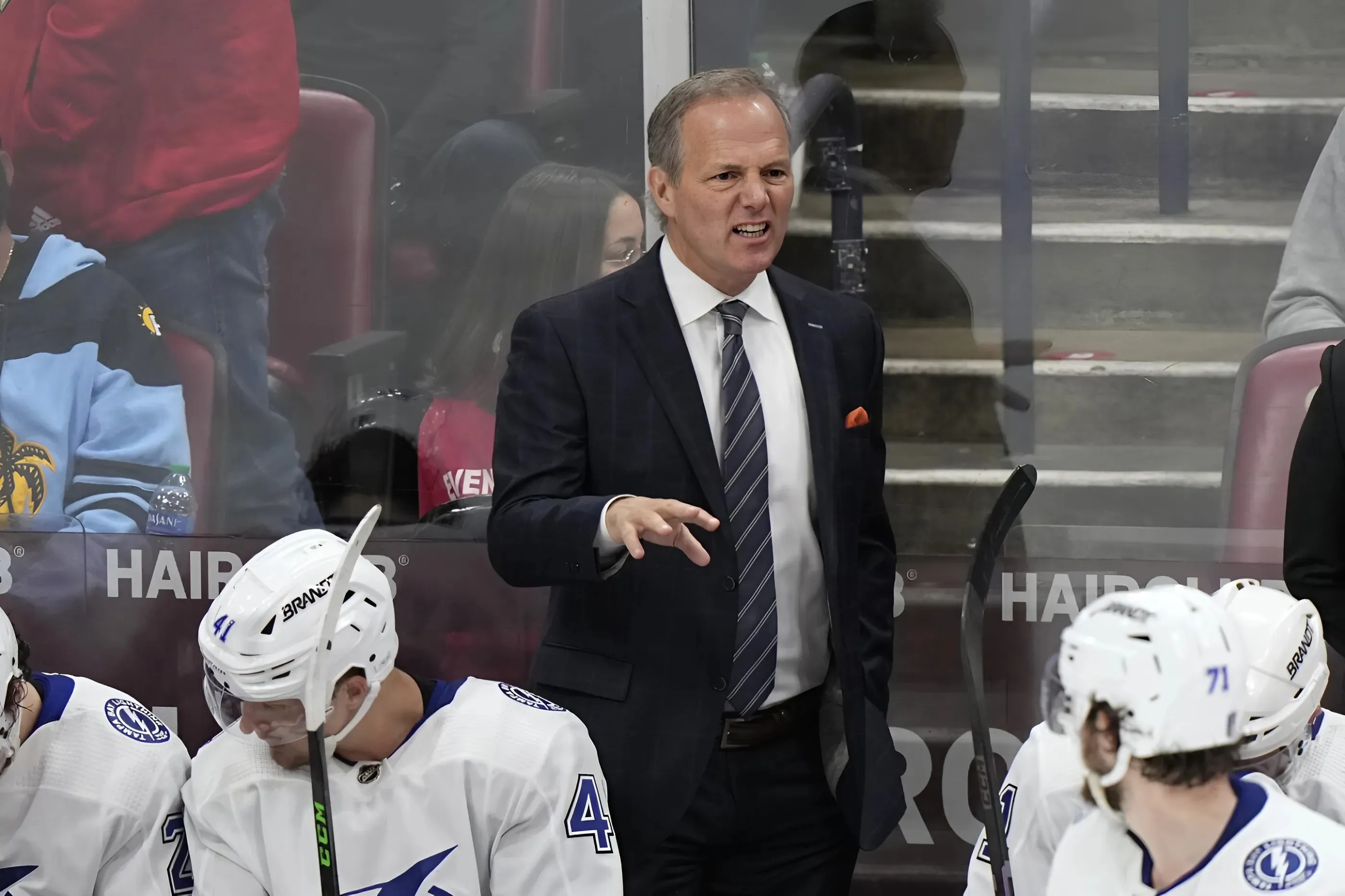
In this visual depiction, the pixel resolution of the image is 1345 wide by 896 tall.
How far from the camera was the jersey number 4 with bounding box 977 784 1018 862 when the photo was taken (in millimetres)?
2283

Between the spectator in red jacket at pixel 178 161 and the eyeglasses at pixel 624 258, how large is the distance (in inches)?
28.0

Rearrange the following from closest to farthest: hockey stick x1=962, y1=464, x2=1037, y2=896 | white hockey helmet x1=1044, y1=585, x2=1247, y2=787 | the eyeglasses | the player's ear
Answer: white hockey helmet x1=1044, y1=585, x2=1247, y2=787 < hockey stick x1=962, y1=464, x2=1037, y2=896 < the player's ear < the eyeglasses

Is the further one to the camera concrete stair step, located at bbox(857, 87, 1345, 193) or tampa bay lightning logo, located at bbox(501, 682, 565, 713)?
concrete stair step, located at bbox(857, 87, 1345, 193)

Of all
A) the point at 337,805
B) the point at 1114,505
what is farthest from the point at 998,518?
the point at 1114,505

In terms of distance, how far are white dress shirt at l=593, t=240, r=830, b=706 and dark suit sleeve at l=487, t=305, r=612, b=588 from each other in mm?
167

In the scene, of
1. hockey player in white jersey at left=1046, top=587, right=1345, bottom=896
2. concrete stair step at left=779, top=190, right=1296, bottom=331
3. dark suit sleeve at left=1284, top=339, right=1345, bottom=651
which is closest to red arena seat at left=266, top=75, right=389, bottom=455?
concrete stair step at left=779, top=190, right=1296, bottom=331

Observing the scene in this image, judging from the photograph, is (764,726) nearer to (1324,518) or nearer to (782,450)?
(782,450)

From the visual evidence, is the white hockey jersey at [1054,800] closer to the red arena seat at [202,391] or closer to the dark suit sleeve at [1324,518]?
the dark suit sleeve at [1324,518]

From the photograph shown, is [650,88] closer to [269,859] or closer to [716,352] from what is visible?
[716,352]

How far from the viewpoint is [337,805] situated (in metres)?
2.43

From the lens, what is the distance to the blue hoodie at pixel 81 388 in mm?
3443

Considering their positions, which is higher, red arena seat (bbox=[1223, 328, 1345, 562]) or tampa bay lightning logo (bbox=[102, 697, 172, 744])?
red arena seat (bbox=[1223, 328, 1345, 562])

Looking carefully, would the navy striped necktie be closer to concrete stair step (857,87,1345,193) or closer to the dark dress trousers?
the dark dress trousers

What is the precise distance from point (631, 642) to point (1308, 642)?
968mm
